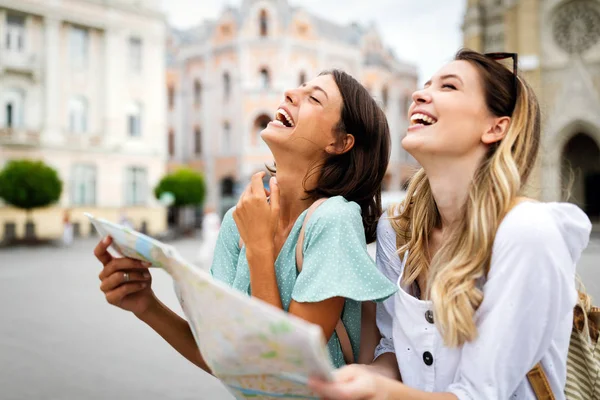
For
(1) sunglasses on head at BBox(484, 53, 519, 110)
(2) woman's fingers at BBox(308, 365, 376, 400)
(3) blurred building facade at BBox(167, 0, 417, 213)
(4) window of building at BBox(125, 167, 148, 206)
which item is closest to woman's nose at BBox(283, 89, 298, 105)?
(1) sunglasses on head at BBox(484, 53, 519, 110)

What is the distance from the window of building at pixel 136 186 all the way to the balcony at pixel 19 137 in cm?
512

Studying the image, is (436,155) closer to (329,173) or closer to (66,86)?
(329,173)

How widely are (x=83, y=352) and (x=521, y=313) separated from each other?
251 inches

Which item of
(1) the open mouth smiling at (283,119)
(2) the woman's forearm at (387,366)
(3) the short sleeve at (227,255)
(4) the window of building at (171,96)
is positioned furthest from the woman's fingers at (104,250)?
(4) the window of building at (171,96)

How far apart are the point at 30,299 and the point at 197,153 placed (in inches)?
1188

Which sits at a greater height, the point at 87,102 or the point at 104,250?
the point at 87,102

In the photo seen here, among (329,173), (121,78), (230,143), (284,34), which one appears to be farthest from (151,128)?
(329,173)

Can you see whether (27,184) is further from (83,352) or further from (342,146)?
(342,146)

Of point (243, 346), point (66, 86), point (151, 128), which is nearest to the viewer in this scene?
point (243, 346)

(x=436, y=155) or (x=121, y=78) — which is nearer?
(x=436, y=155)

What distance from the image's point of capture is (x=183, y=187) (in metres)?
32.3

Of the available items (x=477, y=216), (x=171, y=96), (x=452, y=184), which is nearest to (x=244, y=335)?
(x=477, y=216)

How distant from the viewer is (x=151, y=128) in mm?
32469

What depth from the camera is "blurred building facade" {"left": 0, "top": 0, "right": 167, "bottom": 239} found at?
28.2 meters
